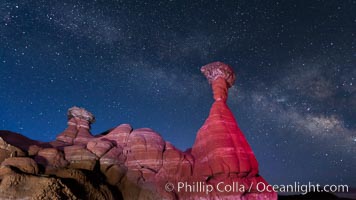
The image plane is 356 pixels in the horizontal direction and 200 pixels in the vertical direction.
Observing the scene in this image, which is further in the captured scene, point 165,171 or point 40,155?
point 165,171

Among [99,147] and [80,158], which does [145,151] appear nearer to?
[99,147]

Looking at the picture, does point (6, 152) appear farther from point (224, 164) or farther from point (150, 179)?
point (224, 164)

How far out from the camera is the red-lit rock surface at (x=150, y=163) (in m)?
16.2

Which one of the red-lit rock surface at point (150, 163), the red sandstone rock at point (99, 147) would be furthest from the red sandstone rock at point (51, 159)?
the red sandstone rock at point (99, 147)

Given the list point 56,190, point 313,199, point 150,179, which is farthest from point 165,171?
point 313,199

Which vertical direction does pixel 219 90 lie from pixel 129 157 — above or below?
above

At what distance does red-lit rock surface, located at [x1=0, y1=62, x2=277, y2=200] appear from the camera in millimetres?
16219

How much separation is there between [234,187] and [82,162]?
36.7 feet

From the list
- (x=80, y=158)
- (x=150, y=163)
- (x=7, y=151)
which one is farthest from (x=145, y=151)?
(x=7, y=151)

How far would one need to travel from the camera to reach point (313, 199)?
132ft

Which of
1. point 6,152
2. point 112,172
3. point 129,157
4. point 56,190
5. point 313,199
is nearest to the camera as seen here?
point 56,190

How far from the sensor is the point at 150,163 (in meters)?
19.6

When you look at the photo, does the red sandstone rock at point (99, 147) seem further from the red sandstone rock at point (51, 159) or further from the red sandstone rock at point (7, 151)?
the red sandstone rock at point (7, 151)

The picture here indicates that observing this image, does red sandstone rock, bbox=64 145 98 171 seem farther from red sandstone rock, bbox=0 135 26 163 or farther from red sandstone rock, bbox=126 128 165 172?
red sandstone rock, bbox=0 135 26 163
